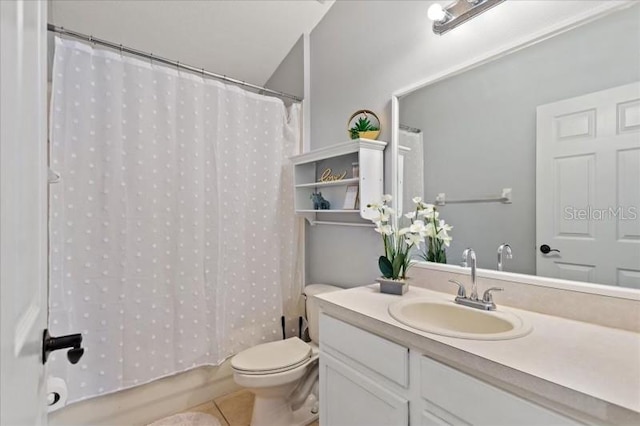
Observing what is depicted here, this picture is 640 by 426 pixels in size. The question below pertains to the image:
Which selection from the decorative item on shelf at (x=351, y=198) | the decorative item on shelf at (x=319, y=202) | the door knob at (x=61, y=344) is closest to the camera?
the door knob at (x=61, y=344)

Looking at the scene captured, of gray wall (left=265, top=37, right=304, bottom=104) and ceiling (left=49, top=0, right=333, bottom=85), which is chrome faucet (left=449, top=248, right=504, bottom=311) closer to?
gray wall (left=265, top=37, right=304, bottom=104)

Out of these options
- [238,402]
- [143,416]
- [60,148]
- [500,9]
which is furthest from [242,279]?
[500,9]

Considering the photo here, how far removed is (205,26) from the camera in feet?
7.04

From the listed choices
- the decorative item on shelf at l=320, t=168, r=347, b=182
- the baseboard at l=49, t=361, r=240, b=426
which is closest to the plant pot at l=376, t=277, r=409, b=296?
the decorative item on shelf at l=320, t=168, r=347, b=182

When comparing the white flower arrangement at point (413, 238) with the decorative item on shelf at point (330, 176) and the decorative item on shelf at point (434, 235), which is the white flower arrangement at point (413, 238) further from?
the decorative item on shelf at point (330, 176)

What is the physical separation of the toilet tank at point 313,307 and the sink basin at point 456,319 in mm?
806

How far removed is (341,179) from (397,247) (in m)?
0.62

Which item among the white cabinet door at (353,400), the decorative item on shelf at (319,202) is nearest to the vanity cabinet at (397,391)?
the white cabinet door at (353,400)

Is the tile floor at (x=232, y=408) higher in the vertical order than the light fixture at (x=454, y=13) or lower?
lower

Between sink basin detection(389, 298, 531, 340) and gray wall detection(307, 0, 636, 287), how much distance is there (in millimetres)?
543

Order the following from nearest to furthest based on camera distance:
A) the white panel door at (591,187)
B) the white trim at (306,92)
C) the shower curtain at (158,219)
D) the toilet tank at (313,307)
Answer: the white panel door at (591,187) < the shower curtain at (158,219) < the toilet tank at (313,307) < the white trim at (306,92)

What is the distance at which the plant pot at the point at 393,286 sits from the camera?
1416mm

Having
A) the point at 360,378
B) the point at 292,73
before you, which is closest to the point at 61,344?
the point at 360,378

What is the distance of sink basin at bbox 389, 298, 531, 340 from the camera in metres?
0.97
